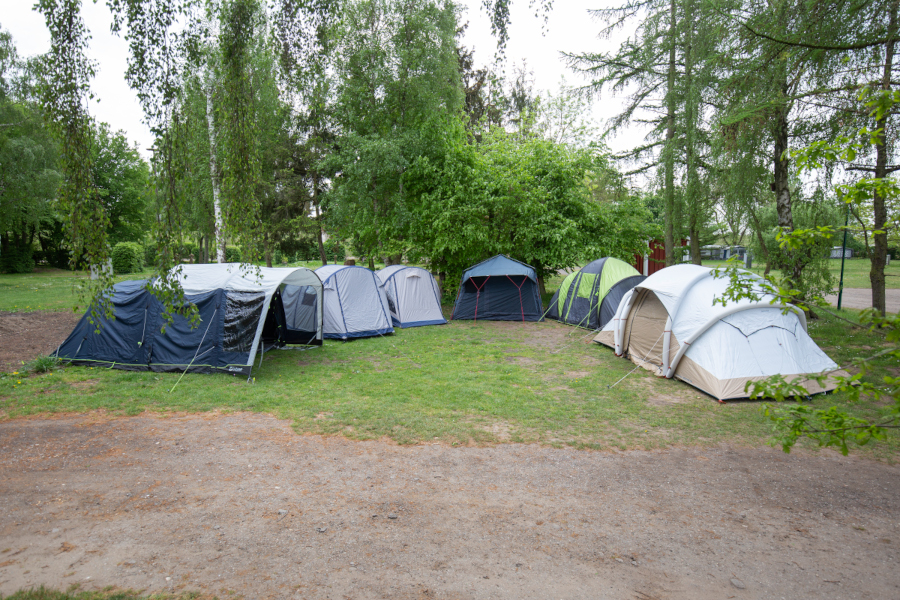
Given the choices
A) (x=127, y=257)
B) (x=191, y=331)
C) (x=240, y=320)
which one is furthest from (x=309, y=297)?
(x=127, y=257)

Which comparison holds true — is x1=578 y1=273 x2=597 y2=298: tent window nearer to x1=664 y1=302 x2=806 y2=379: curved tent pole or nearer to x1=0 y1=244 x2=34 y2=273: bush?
x1=664 y1=302 x2=806 y2=379: curved tent pole

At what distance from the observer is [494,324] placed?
1359 centimetres

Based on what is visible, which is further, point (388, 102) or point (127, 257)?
point (127, 257)

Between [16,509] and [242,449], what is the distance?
5.68 ft

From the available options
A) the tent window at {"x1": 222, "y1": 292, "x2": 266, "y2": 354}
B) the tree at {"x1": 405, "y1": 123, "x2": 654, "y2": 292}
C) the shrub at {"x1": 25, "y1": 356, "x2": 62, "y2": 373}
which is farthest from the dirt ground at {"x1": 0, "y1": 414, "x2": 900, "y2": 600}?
the tree at {"x1": 405, "y1": 123, "x2": 654, "y2": 292}

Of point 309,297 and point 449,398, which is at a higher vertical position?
point 309,297

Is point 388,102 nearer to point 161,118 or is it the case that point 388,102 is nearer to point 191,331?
point 191,331

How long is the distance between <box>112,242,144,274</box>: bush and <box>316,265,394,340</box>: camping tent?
23256 mm

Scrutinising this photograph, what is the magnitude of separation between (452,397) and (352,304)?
512 cm

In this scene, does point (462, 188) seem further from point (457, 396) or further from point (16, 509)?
point (16, 509)

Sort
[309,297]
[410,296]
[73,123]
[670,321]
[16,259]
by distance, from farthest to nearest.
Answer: [16,259] → [410,296] → [309,297] → [670,321] → [73,123]

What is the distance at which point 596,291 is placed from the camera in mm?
12555

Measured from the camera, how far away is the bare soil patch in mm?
8613

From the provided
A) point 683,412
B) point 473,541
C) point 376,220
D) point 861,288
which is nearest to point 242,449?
point 473,541
